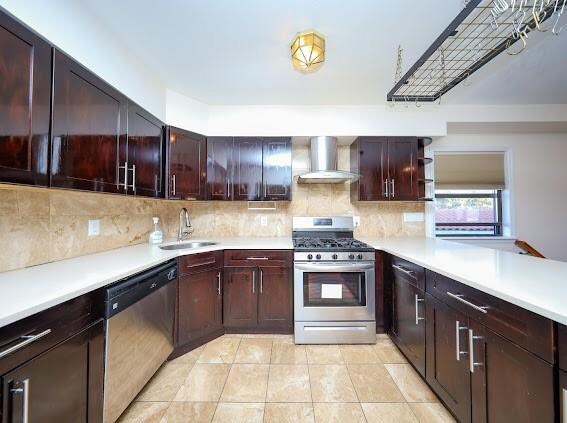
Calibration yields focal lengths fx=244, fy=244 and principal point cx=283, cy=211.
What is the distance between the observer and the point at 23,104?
1092 millimetres

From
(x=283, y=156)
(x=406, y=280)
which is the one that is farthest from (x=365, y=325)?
(x=283, y=156)

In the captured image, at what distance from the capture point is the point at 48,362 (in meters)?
0.96

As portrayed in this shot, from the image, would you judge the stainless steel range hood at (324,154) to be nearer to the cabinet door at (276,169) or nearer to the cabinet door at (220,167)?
the cabinet door at (276,169)

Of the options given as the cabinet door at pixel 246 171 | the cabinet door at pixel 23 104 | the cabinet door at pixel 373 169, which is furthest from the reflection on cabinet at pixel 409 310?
the cabinet door at pixel 23 104

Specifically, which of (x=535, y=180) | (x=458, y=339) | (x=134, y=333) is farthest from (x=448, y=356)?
(x=535, y=180)

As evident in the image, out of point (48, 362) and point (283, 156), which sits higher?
point (283, 156)

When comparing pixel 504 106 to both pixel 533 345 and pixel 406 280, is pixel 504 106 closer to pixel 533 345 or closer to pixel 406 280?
pixel 406 280

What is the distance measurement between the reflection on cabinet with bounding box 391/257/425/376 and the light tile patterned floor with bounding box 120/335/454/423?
0.53ft

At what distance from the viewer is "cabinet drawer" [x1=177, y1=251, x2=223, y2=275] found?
2.11m

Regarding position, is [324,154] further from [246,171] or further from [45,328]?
[45,328]

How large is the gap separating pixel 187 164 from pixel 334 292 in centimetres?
198

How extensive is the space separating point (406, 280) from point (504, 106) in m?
2.45

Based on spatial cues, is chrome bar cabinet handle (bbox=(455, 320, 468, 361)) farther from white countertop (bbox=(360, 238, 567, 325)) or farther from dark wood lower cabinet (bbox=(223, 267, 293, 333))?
dark wood lower cabinet (bbox=(223, 267, 293, 333))

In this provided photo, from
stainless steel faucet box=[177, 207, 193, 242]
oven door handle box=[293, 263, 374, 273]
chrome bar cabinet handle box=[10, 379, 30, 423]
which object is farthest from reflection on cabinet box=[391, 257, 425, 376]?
Result: stainless steel faucet box=[177, 207, 193, 242]
